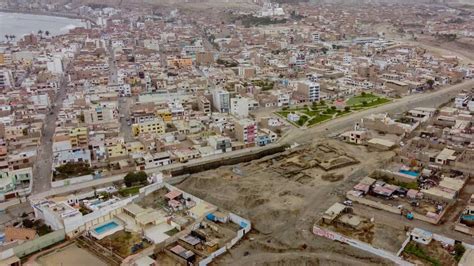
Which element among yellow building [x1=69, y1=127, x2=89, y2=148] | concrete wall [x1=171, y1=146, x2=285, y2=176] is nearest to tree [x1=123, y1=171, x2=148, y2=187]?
concrete wall [x1=171, y1=146, x2=285, y2=176]

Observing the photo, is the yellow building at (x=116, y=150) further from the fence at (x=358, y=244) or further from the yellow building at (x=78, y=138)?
the fence at (x=358, y=244)

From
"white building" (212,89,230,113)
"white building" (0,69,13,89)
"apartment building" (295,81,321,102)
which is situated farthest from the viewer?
"white building" (0,69,13,89)

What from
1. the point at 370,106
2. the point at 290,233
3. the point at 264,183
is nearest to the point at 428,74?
the point at 370,106

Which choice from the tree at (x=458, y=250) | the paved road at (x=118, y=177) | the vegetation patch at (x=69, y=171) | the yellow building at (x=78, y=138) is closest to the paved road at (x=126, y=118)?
the yellow building at (x=78, y=138)

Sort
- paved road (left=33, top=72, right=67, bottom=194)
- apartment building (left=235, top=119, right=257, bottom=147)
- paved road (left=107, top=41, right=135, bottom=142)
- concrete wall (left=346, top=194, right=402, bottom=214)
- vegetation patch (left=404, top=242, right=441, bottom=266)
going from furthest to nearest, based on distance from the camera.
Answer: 1. paved road (left=107, top=41, right=135, bottom=142)
2. apartment building (left=235, top=119, right=257, bottom=147)
3. paved road (left=33, top=72, right=67, bottom=194)
4. concrete wall (left=346, top=194, right=402, bottom=214)
5. vegetation patch (left=404, top=242, right=441, bottom=266)

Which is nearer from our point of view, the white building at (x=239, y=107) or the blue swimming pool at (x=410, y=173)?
the blue swimming pool at (x=410, y=173)

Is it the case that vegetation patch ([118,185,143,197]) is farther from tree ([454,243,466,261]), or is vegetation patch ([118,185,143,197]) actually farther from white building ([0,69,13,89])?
white building ([0,69,13,89])
